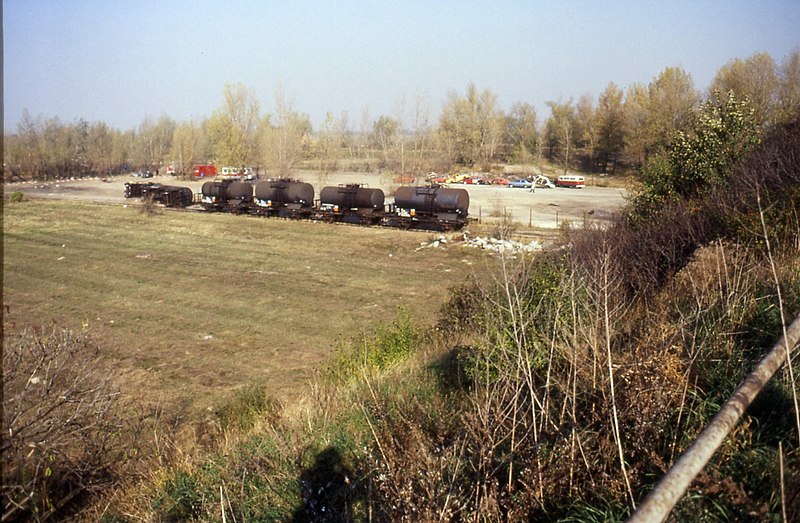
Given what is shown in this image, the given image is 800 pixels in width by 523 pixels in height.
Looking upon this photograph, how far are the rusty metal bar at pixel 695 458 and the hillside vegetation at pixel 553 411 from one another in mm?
212

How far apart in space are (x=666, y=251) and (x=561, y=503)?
8.46 m

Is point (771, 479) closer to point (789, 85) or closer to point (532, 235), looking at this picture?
point (532, 235)

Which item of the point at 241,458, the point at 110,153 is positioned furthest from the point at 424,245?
the point at 110,153

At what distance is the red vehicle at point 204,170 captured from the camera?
238ft

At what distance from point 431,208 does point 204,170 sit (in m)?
52.3

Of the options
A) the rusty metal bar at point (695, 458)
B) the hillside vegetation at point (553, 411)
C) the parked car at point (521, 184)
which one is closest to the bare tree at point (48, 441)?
the hillside vegetation at point (553, 411)

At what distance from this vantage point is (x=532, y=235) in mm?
26891

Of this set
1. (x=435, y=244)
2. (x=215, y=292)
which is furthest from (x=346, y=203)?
(x=215, y=292)

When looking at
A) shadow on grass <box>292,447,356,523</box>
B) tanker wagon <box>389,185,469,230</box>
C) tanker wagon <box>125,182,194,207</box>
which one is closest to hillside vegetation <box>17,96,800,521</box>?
shadow on grass <box>292,447,356,523</box>

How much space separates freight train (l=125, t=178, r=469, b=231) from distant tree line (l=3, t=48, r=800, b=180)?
2131 cm

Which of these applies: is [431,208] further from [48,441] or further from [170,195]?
[48,441]

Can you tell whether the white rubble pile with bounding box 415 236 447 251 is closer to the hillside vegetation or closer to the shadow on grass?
the hillside vegetation

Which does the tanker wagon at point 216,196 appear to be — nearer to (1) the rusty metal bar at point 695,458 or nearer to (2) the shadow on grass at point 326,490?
(2) the shadow on grass at point 326,490

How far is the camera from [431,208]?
29.1 metres
